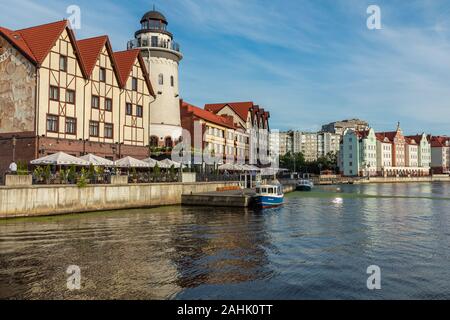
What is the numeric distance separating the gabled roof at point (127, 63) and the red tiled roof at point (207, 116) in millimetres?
14713

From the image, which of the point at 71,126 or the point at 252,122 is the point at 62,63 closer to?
the point at 71,126

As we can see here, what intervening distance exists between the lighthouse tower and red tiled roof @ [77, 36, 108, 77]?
9587 mm

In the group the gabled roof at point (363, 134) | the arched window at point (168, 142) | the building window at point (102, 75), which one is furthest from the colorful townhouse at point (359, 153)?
the building window at point (102, 75)

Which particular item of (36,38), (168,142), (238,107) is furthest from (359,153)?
(36,38)

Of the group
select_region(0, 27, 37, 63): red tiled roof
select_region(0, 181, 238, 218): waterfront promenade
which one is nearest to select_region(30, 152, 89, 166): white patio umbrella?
select_region(0, 181, 238, 218): waterfront promenade

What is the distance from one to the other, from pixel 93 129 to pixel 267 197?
22.3m

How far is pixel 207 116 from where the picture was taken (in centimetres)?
7900

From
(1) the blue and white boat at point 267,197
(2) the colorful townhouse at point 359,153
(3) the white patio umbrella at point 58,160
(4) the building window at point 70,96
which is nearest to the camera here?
(3) the white patio umbrella at point 58,160

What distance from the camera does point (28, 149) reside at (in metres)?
41.8

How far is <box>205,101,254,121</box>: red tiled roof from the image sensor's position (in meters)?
94.6

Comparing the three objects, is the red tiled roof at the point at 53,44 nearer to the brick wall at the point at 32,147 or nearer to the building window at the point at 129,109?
the building window at the point at 129,109

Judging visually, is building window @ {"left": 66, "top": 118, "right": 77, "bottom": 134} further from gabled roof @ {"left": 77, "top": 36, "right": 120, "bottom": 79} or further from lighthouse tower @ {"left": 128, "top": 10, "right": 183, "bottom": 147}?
lighthouse tower @ {"left": 128, "top": 10, "right": 183, "bottom": 147}

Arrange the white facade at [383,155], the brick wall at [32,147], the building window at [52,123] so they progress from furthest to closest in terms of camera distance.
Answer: the white facade at [383,155] → the building window at [52,123] → the brick wall at [32,147]

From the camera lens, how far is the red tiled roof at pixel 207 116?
72950 mm
